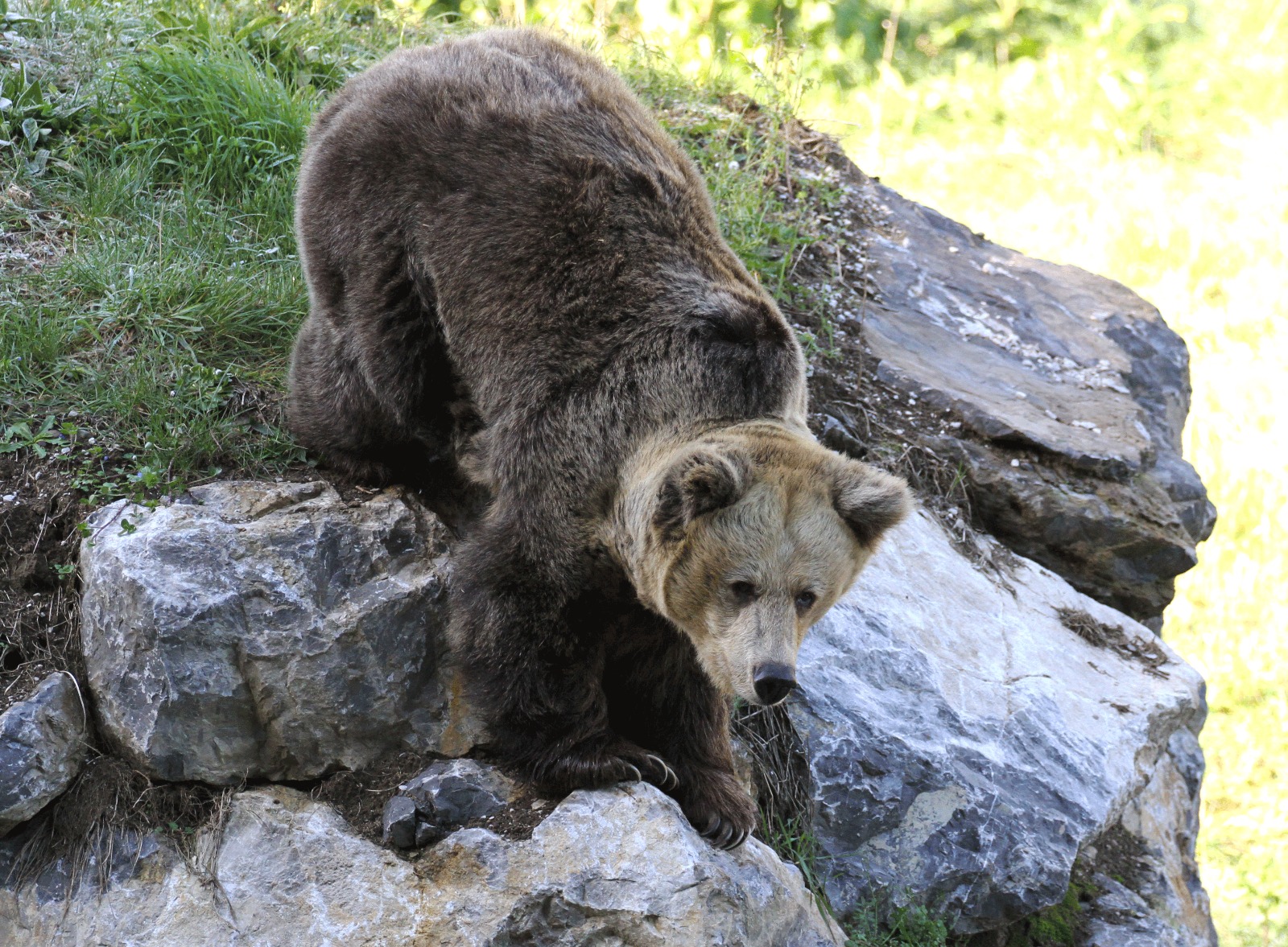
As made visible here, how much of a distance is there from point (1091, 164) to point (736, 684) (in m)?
9.49

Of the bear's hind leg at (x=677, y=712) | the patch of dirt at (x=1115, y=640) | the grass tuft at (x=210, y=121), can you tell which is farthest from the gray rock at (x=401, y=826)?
the grass tuft at (x=210, y=121)

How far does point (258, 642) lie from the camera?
12.3ft

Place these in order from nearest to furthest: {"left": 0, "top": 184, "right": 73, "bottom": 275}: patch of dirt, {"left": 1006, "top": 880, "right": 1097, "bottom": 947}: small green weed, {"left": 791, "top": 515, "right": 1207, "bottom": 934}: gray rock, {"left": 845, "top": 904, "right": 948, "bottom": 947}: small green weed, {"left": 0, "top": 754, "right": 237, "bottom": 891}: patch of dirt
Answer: {"left": 0, "top": 754, "right": 237, "bottom": 891}: patch of dirt → {"left": 845, "top": 904, "right": 948, "bottom": 947}: small green weed → {"left": 791, "top": 515, "right": 1207, "bottom": 934}: gray rock → {"left": 1006, "top": 880, "right": 1097, "bottom": 947}: small green weed → {"left": 0, "top": 184, "right": 73, "bottom": 275}: patch of dirt

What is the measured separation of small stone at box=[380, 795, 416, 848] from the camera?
3.58m

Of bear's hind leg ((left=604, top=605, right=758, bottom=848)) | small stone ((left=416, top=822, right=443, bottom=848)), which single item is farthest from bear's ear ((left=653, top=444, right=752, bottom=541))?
small stone ((left=416, top=822, right=443, bottom=848))

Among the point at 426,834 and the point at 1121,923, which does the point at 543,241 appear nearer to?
the point at 426,834

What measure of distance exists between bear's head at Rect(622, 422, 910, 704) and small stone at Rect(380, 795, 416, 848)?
3.07 ft

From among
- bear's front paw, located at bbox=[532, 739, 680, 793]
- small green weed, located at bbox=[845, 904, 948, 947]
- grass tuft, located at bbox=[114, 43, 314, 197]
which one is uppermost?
grass tuft, located at bbox=[114, 43, 314, 197]

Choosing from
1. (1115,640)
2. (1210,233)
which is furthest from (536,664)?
(1210,233)

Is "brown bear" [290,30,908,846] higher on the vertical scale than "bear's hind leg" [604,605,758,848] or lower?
higher

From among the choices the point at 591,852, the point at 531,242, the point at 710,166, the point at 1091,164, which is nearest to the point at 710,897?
the point at 591,852

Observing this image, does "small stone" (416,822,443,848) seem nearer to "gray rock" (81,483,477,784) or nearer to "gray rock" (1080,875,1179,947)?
"gray rock" (81,483,477,784)

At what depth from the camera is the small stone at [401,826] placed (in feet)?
11.7

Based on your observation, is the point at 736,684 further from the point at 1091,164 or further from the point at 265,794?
the point at 1091,164
